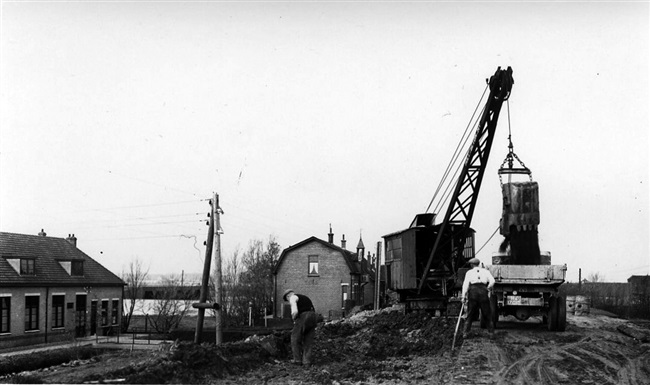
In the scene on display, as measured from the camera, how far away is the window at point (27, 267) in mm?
35987

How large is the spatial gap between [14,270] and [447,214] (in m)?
26.1

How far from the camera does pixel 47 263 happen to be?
39094 mm

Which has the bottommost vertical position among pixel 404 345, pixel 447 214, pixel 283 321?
pixel 283 321

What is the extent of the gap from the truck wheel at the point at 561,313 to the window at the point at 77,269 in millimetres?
33464

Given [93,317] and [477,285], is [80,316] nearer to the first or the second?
[93,317]

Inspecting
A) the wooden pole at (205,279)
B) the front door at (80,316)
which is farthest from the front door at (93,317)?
the wooden pole at (205,279)

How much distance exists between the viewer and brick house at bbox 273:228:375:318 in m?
51.1

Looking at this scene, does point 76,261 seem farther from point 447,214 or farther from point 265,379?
point 265,379

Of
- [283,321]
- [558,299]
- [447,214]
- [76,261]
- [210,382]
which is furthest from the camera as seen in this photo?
[283,321]

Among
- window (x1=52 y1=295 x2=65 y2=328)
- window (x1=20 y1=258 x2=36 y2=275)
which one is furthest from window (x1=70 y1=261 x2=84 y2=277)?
window (x1=20 y1=258 x2=36 y2=275)

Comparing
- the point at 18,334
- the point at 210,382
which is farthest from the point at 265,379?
the point at 18,334

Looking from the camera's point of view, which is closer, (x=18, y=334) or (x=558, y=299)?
(x=558, y=299)

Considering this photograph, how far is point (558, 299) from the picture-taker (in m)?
14.9

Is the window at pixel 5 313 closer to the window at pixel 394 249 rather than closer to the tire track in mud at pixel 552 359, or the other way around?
the window at pixel 394 249
